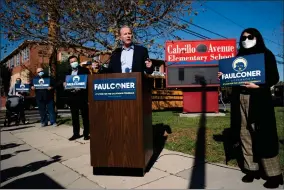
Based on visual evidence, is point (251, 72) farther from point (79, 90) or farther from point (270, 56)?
point (79, 90)

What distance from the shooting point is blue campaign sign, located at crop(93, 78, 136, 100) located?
10.6 ft

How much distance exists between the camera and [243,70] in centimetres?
329

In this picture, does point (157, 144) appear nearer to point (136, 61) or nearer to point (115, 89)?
point (136, 61)

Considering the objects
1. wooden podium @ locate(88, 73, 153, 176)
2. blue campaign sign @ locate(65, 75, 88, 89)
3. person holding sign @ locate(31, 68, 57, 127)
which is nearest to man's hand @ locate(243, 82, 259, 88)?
wooden podium @ locate(88, 73, 153, 176)

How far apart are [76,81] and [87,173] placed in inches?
110

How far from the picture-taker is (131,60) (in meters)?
3.73

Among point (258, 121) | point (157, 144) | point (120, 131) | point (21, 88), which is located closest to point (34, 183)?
point (120, 131)

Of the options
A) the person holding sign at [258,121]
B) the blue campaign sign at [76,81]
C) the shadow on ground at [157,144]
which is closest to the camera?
the person holding sign at [258,121]

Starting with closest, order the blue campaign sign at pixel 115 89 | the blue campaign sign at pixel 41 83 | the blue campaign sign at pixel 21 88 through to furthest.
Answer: the blue campaign sign at pixel 115 89
the blue campaign sign at pixel 41 83
the blue campaign sign at pixel 21 88

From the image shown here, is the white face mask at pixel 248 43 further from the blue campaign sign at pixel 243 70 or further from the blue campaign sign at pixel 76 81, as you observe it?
the blue campaign sign at pixel 76 81

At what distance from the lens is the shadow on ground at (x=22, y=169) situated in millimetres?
3618

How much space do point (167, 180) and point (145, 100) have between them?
106 cm

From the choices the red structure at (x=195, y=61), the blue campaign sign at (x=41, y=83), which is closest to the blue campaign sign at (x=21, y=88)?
the blue campaign sign at (x=41, y=83)

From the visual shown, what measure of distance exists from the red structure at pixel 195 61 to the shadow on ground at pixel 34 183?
760 centimetres
